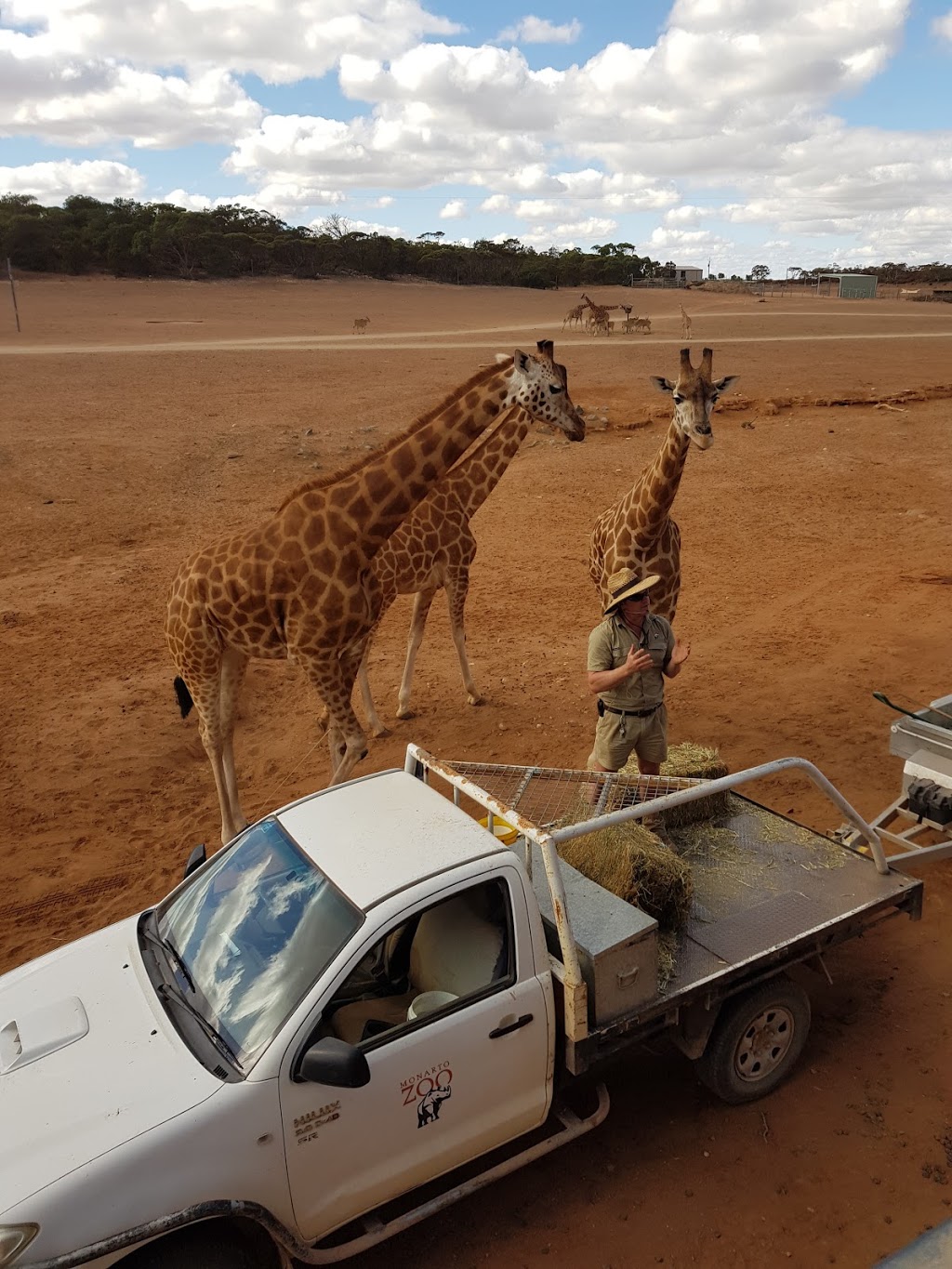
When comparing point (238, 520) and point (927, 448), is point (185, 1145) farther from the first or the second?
point (927, 448)

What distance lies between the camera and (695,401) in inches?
301

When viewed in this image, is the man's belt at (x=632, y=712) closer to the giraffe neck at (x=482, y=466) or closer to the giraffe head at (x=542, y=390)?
the giraffe head at (x=542, y=390)

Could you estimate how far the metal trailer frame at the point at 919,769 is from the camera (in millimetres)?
5840

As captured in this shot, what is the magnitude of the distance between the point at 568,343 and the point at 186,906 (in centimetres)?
3553

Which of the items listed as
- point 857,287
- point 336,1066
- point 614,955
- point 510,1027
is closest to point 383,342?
point 614,955

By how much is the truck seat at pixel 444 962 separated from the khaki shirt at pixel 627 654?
2.16 metres

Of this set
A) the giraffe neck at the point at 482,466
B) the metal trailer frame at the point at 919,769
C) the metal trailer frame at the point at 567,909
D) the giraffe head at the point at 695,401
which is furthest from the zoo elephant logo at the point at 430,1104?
the giraffe neck at the point at 482,466

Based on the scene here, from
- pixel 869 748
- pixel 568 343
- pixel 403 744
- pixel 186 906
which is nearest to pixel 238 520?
pixel 403 744

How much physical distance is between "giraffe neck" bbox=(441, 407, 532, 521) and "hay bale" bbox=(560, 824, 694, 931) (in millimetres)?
5154

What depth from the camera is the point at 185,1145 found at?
323 cm

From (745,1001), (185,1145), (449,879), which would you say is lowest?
(745,1001)

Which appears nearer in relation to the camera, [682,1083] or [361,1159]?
[361,1159]

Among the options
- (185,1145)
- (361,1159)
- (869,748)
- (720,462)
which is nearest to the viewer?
(185,1145)

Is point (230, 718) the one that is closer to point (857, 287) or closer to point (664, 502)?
point (664, 502)
